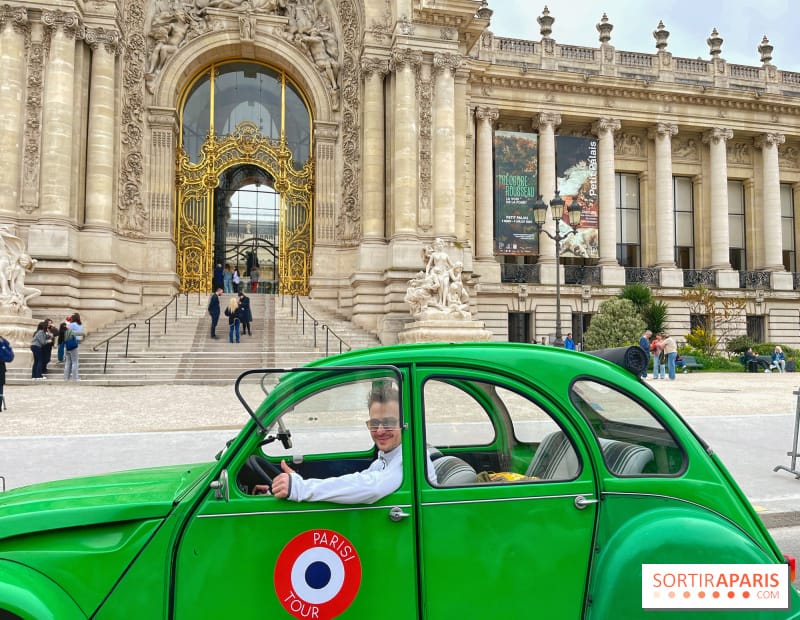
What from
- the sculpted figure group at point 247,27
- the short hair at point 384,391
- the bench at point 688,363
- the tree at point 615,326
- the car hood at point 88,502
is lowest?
the bench at point 688,363

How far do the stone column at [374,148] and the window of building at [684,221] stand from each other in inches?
761

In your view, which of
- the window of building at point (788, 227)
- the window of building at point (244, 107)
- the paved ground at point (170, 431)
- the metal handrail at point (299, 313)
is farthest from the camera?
the window of building at point (788, 227)

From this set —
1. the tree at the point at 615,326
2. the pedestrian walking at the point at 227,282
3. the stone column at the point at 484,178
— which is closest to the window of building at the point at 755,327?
the tree at the point at 615,326

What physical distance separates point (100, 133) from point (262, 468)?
918 inches

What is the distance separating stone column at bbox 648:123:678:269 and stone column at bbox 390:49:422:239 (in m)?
16.3

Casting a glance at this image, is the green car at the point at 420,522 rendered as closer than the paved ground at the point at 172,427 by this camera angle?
Yes

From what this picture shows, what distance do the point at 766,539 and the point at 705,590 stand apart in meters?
0.44

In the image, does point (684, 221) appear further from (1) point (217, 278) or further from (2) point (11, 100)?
(2) point (11, 100)

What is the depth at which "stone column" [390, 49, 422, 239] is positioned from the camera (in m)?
23.8

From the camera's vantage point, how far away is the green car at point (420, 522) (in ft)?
7.66

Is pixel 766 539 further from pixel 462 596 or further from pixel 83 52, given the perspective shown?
pixel 83 52

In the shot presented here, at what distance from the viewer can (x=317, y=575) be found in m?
2.42

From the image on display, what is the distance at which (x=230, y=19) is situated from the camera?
25.9 m

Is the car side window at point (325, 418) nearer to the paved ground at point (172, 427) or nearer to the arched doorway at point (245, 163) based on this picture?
the paved ground at point (172, 427)
